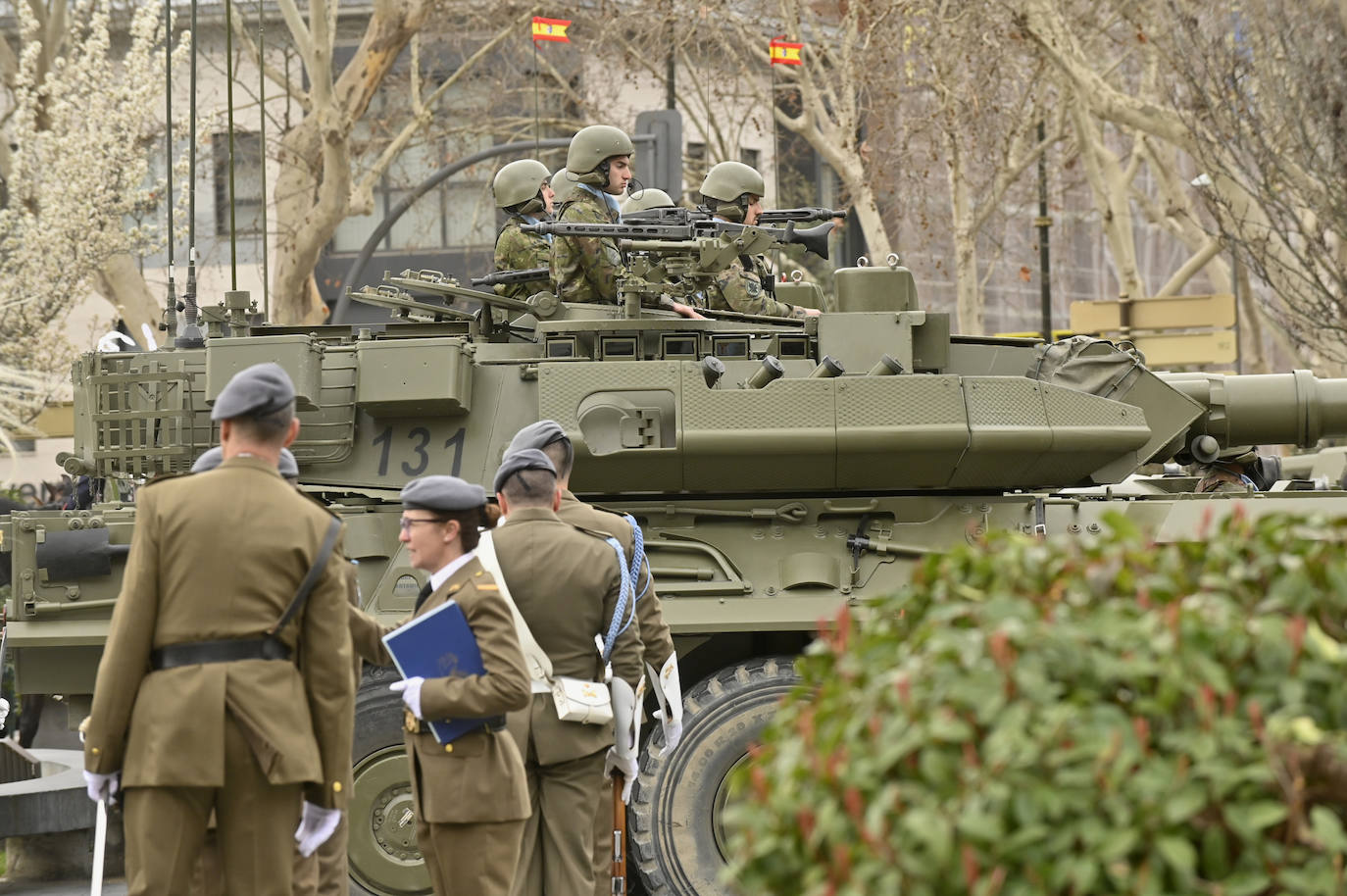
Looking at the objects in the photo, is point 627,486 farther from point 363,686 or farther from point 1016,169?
point 1016,169

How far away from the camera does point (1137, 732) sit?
3.17 metres

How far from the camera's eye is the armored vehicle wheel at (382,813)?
8.65 m

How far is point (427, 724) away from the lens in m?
6.21

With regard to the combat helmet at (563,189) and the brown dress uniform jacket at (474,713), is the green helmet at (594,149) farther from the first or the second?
the brown dress uniform jacket at (474,713)

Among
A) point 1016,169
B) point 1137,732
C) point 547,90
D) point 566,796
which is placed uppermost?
point 547,90

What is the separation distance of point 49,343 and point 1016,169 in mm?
13088

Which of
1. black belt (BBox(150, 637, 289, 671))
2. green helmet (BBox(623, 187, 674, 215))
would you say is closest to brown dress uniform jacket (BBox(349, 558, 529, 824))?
black belt (BBox(150, 637, 289, 671))

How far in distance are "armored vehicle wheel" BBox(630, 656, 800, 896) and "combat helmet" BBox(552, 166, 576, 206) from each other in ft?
9.48

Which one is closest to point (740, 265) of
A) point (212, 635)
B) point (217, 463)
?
point (217, 463)

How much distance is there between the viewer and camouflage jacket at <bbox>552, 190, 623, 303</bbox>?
31.9 ft

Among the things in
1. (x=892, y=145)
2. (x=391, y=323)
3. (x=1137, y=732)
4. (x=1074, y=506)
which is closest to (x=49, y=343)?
(x=892, y=145)

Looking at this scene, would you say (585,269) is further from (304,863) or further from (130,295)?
(130,295)

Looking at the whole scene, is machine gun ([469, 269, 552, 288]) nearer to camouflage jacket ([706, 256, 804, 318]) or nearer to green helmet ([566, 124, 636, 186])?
green helmet ([566, 124, 636, 186])

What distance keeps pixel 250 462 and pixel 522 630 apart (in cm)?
146
